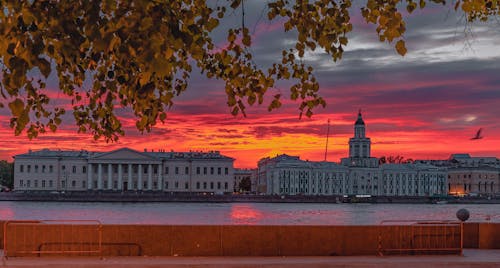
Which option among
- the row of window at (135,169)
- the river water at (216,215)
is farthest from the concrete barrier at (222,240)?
the row of window at (135,169)

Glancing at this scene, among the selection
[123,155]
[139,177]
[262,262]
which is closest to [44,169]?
[123,155]

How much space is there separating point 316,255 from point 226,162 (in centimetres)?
14897

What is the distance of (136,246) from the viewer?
618 inches

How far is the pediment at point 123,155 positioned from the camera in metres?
161

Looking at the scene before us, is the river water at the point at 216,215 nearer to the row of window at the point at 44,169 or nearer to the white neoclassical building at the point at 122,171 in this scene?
the white neoclassical building at the point at 122,171

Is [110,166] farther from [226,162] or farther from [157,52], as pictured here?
[157,52]

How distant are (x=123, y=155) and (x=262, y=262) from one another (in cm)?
14806

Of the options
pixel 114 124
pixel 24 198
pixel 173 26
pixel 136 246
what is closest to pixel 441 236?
pixel 136 246

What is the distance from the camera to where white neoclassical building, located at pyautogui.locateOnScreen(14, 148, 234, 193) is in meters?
161

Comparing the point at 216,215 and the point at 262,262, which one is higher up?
the point at 262,262

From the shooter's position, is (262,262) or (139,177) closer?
(262,262)

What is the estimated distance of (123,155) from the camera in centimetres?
16125

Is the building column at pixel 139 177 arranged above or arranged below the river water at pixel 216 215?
above

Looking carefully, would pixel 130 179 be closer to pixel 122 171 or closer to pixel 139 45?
pixel 122 171
